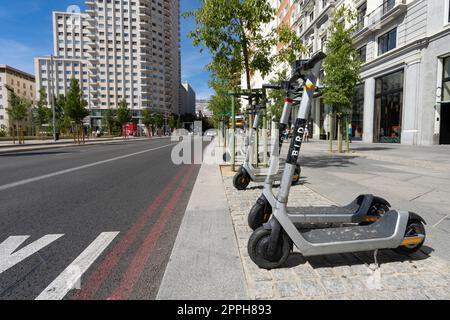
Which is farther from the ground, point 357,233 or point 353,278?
point 357,233

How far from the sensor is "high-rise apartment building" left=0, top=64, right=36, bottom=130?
80438mm

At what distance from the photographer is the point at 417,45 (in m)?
16.6

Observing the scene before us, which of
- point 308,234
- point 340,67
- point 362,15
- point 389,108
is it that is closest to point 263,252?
point 308,234

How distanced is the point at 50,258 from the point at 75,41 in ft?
364

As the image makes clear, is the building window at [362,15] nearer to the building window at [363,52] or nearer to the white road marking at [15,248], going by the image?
the building window at [363,52]

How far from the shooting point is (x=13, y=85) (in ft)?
289

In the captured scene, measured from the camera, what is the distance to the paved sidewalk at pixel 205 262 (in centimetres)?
203

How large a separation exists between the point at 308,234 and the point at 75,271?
7.41ft

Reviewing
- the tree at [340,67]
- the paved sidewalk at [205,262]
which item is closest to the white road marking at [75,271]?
Result: the paved sidewalk at [205,262]

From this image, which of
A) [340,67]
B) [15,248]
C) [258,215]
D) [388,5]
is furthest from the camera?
[388,5]

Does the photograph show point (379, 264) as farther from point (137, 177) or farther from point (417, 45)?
point (417, 45)

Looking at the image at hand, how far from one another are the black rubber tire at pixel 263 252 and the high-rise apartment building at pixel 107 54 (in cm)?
9269

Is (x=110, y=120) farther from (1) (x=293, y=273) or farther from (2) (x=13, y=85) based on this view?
(1) (x=293, y=273)
